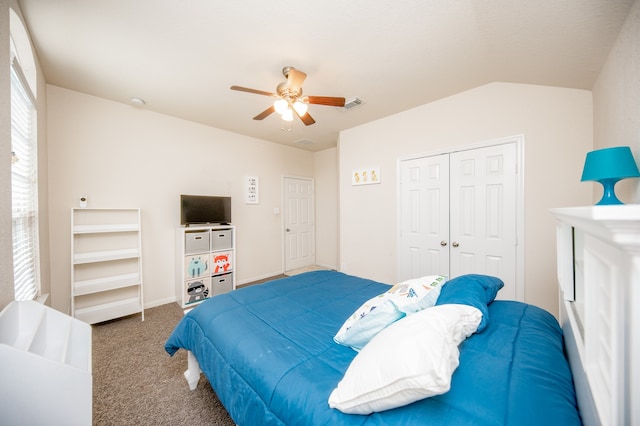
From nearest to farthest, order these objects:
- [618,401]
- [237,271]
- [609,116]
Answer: [618,401], [609,116], [237,271]

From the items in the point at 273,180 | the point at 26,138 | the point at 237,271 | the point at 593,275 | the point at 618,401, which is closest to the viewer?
the point at 618,401

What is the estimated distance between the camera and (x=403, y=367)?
2.36 feet

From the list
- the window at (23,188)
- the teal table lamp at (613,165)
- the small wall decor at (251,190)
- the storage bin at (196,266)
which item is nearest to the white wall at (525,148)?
the teal table lamp at (613,165)

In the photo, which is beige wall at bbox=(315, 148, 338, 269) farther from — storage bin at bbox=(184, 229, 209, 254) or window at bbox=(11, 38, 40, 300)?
window at bbox=(11, 38, 40, 300)

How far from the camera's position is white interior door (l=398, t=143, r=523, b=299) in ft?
8.33

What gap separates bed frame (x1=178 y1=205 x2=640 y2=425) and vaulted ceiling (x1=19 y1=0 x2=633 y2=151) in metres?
1.74

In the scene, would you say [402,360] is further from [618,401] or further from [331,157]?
[331,157]

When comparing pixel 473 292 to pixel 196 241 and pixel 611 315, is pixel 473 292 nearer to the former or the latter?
pixel 611 315

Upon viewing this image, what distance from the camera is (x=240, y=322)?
55.6 inches

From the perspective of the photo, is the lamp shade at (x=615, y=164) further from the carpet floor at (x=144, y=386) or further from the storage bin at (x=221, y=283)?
the storage bin at (x=221, y=283)

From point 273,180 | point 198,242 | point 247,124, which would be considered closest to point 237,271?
point 198,242

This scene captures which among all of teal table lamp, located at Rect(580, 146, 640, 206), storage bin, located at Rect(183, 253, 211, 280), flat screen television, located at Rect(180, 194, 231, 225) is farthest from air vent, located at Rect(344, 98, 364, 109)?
storage bin, located at Rect(183, 253, 211, 280)

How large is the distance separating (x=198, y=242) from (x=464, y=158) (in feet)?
11.7

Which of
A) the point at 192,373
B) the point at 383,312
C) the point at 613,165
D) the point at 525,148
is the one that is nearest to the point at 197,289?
the point at 192,373
